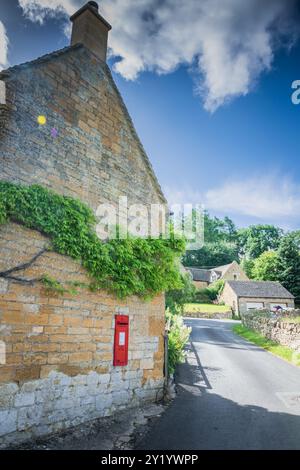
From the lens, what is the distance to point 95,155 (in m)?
7.74

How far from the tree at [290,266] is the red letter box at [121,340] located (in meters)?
43.2

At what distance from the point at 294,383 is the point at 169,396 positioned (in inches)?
195

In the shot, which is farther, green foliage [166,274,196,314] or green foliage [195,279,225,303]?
green foliage [195,279,225,303]

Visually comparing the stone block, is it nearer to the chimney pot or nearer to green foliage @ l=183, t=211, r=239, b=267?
the chimney pot

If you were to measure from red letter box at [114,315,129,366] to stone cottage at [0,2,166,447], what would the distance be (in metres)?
0.15

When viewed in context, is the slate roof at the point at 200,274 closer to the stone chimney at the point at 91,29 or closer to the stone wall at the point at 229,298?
the stone wall at the point at 229,298

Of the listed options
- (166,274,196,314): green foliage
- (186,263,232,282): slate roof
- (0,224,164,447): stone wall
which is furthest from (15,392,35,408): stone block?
(186,263,232,282): slate roof

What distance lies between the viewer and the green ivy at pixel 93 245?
580 cm

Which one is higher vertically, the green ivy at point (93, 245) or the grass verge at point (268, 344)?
the green ivy at point (93, 245)

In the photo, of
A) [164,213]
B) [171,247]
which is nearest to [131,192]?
[164,213]

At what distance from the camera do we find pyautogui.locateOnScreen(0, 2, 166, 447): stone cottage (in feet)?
17.9

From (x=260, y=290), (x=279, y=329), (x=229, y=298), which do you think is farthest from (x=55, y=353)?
(x=229, y=298)

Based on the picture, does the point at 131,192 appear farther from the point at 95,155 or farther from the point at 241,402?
the point at 241,402

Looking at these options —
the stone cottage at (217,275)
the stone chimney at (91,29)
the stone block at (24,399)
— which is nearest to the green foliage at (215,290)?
the stone cottage at (217,275)
